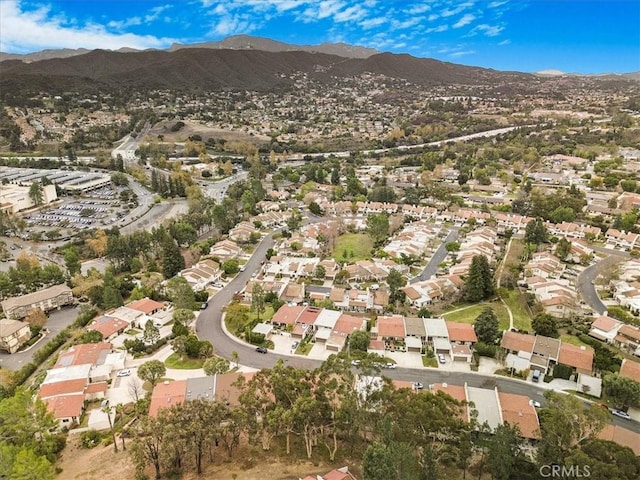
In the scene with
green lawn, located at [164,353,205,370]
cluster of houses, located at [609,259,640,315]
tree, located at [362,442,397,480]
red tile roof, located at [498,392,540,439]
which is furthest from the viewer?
cluster of houses, located at [609,259,640,315]

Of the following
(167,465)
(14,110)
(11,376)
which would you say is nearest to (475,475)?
(167,465)

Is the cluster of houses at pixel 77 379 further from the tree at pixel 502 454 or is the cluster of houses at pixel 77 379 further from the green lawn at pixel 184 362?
the tree at pixel 502 454

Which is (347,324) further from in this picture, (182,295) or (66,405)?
(66,405)

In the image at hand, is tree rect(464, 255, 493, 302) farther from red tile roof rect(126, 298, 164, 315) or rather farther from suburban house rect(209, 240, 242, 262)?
red tile roof rect(126, 298, 164, 315)

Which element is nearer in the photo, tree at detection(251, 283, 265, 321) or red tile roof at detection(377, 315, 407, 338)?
red tile roof at detection(377, 315, 407, 338)

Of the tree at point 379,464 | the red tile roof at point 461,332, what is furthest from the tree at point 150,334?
the red tile roof at point 461,332

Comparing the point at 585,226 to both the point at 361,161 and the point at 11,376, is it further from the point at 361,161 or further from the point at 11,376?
the point at 11,376

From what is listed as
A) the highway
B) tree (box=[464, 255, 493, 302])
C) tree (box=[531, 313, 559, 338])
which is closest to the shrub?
the highway

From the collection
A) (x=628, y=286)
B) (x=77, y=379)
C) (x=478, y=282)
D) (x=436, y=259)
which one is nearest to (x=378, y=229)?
(x=436, y=259)
